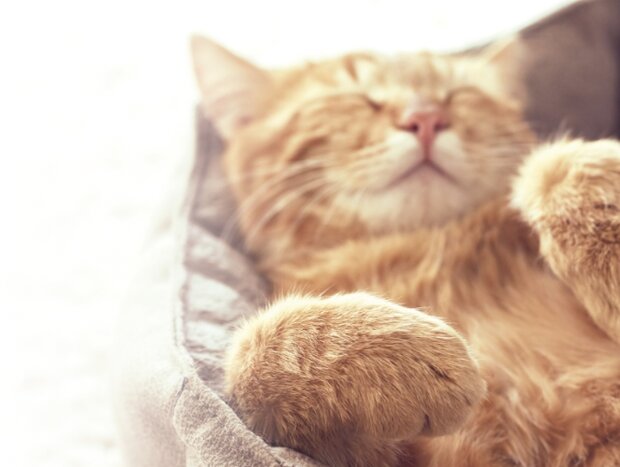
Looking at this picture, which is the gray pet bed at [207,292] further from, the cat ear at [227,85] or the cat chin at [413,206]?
the cat chin at [413,206]

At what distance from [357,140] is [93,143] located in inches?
37.7

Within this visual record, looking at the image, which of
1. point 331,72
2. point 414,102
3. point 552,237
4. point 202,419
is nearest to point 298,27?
point 331,72

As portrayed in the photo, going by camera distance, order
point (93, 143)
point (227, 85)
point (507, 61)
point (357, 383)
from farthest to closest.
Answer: point (93, 143), point (507, 61), point (227, 85), point (357, 383)

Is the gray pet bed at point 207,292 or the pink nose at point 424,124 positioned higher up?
the pink nose at point 424,124

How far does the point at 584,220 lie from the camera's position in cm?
94

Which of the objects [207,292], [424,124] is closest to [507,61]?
[424,124]

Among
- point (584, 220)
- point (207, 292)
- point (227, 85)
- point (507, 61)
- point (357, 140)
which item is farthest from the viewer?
point (507, 61)

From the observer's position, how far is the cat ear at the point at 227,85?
147cm

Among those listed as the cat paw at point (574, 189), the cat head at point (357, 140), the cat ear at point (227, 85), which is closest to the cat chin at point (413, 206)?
the cat head at point (357, 140)

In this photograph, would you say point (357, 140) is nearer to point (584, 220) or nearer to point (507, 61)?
point (584, 220)

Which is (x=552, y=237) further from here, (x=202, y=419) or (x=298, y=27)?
(x=298, y=27)

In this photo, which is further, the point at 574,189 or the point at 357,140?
the point at 357,140

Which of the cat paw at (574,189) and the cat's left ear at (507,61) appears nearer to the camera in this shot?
the cat paw at (574,189)

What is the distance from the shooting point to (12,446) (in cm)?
133
